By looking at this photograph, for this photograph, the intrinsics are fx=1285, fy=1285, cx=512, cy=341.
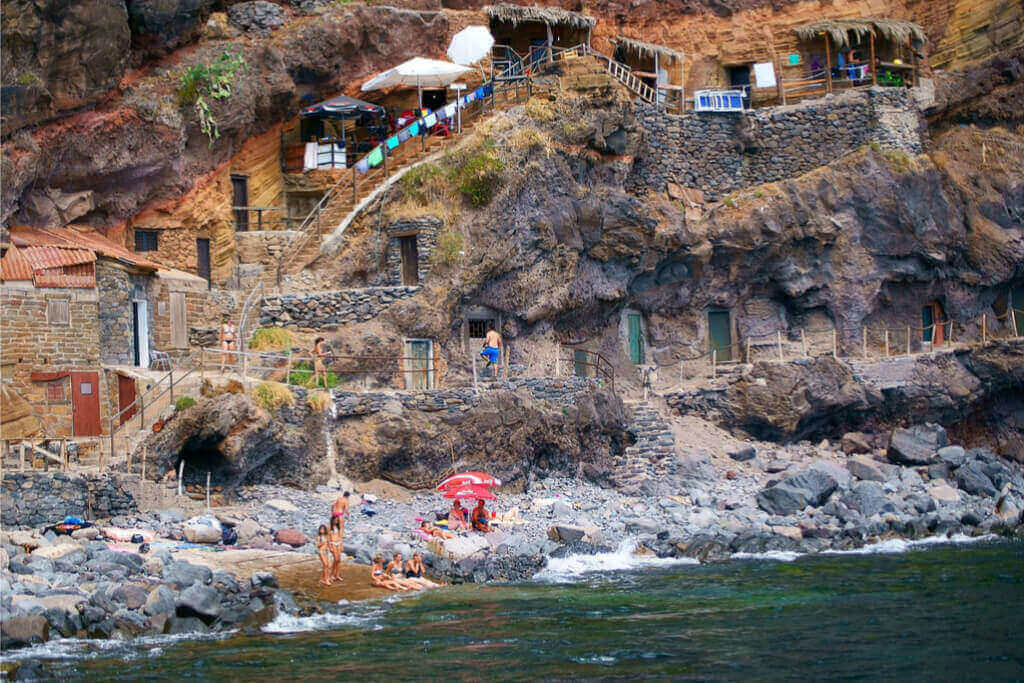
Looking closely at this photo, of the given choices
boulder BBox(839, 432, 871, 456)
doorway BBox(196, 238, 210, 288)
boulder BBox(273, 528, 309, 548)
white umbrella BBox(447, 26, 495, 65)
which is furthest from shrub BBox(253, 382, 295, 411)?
boulder BBox(839, 432, 871, 456)

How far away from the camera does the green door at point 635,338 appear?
4044 cm

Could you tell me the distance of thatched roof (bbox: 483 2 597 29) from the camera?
39531mm

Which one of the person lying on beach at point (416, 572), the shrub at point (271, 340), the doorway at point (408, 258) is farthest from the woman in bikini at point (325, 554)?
the doorway at point (408, 258)

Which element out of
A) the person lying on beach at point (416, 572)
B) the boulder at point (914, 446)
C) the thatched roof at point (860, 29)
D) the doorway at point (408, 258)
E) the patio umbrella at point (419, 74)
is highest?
the thatched roof at point (860, 29)

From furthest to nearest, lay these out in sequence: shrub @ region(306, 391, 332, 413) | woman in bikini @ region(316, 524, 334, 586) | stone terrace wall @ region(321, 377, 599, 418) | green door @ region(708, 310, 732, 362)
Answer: green door @ region(708, 310, 732, 362) < stone terrace wall @ region(321, 377, 599, 418) < shrub @ region(306, 391, 332, 413) < woman in bikini @ region(316, 524, 334, 586)

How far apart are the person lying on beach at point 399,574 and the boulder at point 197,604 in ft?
13.5

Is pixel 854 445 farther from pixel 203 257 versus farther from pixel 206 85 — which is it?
pixel 206 85

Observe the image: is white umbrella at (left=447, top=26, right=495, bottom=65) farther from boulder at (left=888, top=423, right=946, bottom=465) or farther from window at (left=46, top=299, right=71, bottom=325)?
boulder at (left=888, top=423, right=946, bottom=465)

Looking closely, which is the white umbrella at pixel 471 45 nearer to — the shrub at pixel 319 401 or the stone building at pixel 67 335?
the stone building at pixel 67 335

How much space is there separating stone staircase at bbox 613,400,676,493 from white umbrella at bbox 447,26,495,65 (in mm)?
11146

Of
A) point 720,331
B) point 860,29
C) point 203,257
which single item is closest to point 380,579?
point 203,257

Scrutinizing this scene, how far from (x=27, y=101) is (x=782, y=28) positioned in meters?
25.8

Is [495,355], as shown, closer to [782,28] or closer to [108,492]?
[108,492]

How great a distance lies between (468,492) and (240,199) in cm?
1365
